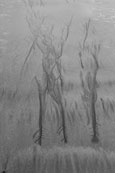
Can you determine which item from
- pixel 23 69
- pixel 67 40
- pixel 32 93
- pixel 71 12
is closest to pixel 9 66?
pixel 23 69

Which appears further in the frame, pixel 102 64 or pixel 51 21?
pixel 51 21

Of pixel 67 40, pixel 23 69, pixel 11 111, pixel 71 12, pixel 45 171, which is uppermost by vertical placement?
pixel 71 12

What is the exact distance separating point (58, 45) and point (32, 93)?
360 millimetres

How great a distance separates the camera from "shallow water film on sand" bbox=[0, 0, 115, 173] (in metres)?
0.85

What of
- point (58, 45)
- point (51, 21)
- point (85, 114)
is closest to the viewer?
point (85, 114)

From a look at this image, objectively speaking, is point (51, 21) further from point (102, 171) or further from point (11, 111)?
point (102, 171)

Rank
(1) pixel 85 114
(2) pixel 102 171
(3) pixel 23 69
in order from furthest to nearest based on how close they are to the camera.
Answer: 1. (3) pixel 23 69
2. (1) pixel 85 114
3. (2) pixel 102 171

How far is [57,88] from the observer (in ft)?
3.46

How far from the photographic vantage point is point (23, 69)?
1150 mm

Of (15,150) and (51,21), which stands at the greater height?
(51,21)

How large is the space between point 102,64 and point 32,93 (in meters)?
0.40

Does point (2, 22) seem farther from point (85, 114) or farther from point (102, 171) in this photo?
point (102, 171)

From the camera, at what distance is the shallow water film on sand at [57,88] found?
2.78 ft

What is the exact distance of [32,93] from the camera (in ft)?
3.43
